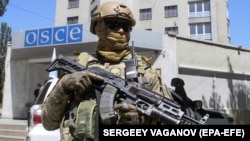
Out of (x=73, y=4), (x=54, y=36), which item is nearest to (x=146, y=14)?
(x=73, y=4)

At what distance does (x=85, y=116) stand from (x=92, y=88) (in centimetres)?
20

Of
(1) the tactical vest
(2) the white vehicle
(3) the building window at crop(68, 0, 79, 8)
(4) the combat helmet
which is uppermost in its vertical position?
(3) the building window at crop(68, 0, 79, 8)

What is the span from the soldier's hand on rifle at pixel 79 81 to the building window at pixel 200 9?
31.1m

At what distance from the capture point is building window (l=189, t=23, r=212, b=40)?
31061 mm

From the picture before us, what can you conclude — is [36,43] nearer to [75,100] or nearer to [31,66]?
[31,66]

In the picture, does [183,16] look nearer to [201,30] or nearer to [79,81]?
[201,30]

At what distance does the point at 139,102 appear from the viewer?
1801 millimetres

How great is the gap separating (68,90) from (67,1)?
3362cm

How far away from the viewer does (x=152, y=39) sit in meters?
11.1

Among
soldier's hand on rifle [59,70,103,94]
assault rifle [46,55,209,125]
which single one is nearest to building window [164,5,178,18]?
assault rifle [46,55,209,125]

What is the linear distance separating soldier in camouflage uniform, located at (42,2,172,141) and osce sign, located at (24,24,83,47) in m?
8.51

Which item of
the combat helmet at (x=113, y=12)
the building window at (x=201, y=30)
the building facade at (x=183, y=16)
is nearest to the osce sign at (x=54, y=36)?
the combat helmet at (x=113, y=12)

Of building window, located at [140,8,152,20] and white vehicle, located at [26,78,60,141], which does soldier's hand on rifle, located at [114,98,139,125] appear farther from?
building window, located at [140,8,152,20]

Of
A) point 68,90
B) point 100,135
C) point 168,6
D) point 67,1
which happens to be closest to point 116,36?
point 68,90
